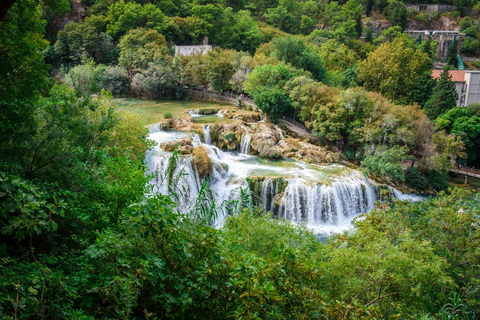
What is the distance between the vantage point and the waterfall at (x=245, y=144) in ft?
77.0

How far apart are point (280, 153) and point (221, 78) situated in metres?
15.8

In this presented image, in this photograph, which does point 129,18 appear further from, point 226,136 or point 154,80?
point 226,136

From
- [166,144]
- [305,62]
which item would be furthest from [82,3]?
[166,144]

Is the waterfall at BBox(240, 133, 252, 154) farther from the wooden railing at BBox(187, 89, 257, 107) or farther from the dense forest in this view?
the wooden railing at BBox(187, 89, 257, 107)

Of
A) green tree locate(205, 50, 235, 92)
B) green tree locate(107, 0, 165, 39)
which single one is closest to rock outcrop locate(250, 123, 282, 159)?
green tree locate(205, 50, 235, 92)

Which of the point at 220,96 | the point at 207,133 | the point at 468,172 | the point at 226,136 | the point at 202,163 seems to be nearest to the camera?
the point at 202,163

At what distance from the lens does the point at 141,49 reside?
35938 mm

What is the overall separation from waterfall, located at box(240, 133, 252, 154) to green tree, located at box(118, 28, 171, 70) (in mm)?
17263

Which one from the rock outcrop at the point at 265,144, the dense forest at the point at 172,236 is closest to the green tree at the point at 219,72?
the rock outcrop at the point at 265,144

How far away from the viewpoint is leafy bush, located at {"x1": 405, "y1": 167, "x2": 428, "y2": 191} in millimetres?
22406

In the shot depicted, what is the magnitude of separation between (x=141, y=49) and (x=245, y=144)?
19.7 m

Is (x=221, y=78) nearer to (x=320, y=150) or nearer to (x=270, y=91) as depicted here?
(x=270, y=91)

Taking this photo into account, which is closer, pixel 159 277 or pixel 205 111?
pixel 159 277

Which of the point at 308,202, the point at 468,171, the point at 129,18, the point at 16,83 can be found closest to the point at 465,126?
the point at 468,171
